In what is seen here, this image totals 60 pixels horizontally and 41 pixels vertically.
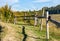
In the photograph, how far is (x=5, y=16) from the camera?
26266 mm

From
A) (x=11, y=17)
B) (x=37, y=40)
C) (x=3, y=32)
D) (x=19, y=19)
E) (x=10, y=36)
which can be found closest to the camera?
(x=37, y=40)

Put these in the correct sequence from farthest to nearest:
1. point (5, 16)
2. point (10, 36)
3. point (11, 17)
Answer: point (11, 17) < point (5, 16) < point (10, 36)

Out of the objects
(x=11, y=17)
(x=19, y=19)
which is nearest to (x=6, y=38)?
(x=11, y=17)

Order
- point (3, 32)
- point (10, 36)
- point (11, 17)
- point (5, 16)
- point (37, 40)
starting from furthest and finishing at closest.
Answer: point (11, 17) → point (5, 16) → point (3, 32) → point (10, 36) → point (37, 40)

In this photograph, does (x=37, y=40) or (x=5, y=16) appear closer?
(x=37, y=40)

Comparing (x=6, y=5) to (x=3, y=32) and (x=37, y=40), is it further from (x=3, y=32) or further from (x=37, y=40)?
(x=37, y=40)

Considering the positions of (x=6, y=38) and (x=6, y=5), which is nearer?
(x=6, y=38)

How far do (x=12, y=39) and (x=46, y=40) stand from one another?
1625mm

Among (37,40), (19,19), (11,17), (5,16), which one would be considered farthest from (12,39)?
(19,19)

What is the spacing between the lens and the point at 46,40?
11.5 meters

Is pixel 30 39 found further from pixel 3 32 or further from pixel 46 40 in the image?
pixel 3 32

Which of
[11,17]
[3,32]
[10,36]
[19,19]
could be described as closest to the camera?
[10,36]

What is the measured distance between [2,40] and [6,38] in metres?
0.44

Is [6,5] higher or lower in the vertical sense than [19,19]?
higher
